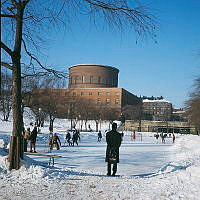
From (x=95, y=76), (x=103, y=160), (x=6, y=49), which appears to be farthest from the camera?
(x=95, y=76)

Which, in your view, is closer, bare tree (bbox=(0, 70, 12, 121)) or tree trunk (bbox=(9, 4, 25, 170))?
tree trunk (bbox=(9, 4, 25, 170))

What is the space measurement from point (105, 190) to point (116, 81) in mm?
107072

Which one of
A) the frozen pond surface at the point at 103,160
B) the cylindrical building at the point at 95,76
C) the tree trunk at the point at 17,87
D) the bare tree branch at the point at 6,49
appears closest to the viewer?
the bare tree branch at the point at 6,49

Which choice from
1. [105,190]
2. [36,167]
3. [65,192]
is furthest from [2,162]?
[105,190]

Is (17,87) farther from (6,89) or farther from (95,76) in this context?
(95,76)

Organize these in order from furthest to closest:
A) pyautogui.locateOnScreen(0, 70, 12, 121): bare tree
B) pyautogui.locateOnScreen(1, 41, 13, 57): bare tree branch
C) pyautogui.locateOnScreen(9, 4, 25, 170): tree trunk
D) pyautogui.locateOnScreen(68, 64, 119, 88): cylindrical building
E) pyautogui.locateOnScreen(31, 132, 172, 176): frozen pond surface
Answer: pyautogui.locateOnScreen(68, 64, 119, 88): cylindrical building
pyautogui.locateOnScreen(0, 70, 12, 121): bare tree
pyautogui.locateOnScreen(31, 132, 172, 176): frozen pond surface
pyautogui.locateOnScreen(9, 4, 25, 170): tree trunk
pyautogui.locateOnScreen(1, 41, 13, 57): bare tree branch

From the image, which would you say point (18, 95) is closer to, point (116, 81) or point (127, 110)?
point (127, 110)

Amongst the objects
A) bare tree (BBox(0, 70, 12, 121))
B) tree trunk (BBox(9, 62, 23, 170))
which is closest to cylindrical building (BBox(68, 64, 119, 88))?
bare tree (BBox(0, 70, 12, 121))

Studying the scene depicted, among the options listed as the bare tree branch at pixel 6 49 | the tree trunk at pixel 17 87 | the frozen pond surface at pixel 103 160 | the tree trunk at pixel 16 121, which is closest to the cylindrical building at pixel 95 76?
the frozen pond surface at pixel 103 160

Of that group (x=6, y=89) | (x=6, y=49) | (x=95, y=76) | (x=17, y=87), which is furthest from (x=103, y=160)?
(x=95, y=76)

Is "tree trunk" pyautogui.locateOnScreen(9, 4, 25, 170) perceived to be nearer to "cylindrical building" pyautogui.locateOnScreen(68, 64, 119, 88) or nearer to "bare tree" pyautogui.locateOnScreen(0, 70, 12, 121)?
"bare tree" pyautogui.locateOnScreen(0, 70, 12, 121)

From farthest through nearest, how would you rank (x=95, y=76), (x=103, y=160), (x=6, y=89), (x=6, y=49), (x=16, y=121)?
(x=95, y=76) < (x=6, y=89) < (x=103, y=160) < (x=16, y=121) < (x=6, y=49)

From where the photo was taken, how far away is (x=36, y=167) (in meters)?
6.39

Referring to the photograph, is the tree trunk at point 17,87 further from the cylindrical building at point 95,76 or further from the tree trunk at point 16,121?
the cylindrical building at point 95,76
